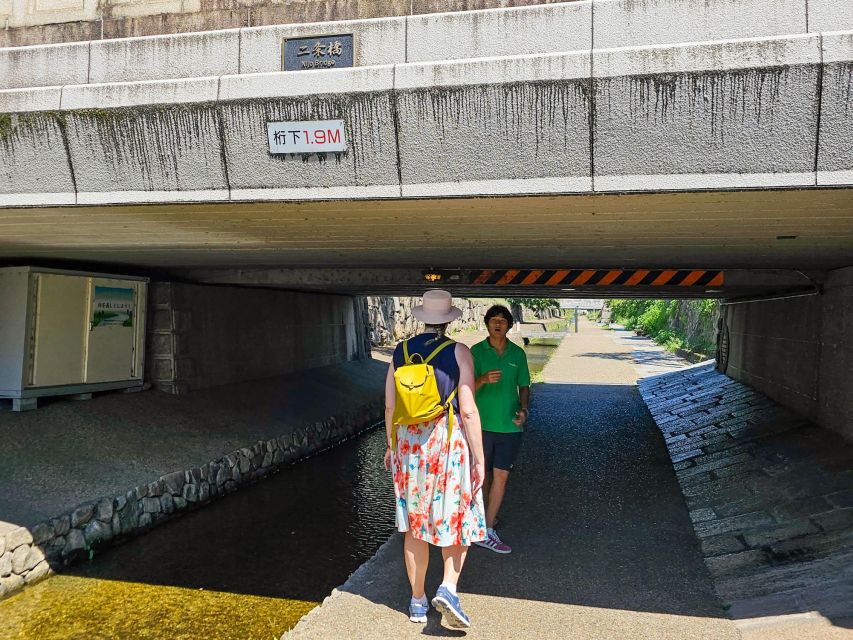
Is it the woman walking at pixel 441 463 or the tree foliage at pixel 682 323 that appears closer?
the woman walking at pixel 441 463

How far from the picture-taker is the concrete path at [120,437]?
7.00 m

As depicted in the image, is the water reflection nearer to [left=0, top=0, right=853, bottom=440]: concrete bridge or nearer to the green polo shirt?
the green polo shirt

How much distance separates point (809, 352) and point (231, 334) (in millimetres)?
9895

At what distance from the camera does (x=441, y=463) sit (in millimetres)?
4148

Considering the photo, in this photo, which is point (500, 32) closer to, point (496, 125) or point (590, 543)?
point (496, 125)

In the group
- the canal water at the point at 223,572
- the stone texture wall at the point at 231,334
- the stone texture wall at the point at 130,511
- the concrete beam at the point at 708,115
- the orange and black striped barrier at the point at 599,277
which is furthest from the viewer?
the stone texture wall at the point at 231,334

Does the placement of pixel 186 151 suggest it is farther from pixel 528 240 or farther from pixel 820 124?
pixel 820 124

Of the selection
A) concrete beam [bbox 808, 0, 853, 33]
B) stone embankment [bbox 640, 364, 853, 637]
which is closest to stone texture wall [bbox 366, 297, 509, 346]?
stone embankment [bbox 640, 364, 853, 637]

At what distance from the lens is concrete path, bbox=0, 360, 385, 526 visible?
700 cm

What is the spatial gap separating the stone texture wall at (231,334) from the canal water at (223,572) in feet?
9.30

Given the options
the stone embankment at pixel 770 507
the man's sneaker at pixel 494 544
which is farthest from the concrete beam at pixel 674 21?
the man's sneaker at pixel 494 544

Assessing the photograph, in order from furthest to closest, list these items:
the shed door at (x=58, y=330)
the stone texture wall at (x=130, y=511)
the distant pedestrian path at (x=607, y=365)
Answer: the distant pedestrian path at (x=607, y=365), the shed door at (x=58, y=330), the stone texture wall at (x=130, y=511)

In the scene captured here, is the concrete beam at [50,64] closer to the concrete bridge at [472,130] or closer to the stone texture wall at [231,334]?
the concrete bridge at [472,130]

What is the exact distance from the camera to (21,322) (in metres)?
8.45
